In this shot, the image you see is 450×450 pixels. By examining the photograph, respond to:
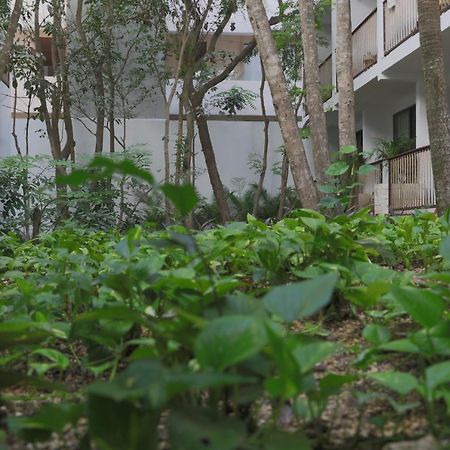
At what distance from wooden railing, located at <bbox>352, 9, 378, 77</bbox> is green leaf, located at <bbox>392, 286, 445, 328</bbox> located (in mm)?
13630

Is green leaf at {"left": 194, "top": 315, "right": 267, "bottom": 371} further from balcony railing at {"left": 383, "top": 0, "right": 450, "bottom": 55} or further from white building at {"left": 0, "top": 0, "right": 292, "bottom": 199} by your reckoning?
white building at {"left": 0, "top": 0, "right": 292, "bottom": 199}

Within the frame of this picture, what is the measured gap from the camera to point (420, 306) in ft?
4.52

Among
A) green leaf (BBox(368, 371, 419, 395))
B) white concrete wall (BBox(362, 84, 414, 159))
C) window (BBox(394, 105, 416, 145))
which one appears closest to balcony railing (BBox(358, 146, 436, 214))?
window (BBox(394, 105, 416, 145))

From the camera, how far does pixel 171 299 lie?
1.79 m

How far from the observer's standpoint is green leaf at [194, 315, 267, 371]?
39.6 inches

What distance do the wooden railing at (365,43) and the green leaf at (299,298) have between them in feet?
45.4

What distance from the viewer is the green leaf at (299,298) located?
116cm

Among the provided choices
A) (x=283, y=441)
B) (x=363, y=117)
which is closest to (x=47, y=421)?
(x=283, y=441)

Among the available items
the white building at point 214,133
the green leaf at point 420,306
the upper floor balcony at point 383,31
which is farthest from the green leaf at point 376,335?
the white building at point 214,133

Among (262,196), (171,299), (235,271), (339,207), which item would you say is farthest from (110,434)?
(262,196)

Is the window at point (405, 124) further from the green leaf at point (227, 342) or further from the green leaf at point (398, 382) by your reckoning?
the green leaf at point (227, 342)

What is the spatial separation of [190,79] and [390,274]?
1338cm

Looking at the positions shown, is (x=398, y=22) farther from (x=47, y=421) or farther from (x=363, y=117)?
(x=47, y=421)

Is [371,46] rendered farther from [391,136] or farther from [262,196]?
[262,196]
